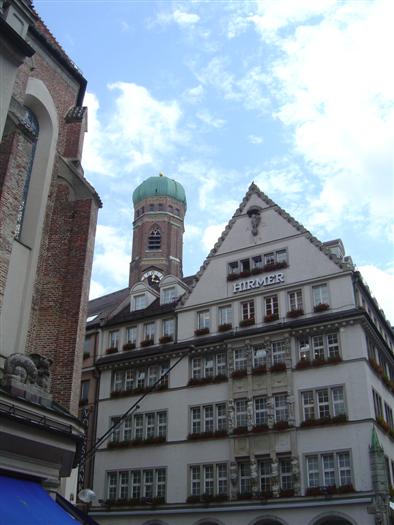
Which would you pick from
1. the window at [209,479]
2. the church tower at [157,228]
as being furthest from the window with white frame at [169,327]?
the church tower at [157,228]

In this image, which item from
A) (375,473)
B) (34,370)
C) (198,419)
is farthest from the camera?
(198,419)

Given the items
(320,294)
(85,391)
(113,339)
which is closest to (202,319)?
(113,339)

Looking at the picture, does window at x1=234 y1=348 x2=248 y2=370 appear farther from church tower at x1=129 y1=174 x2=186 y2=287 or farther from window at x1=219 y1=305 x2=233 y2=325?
church tower at x1=129 y1=174 x2=186 y2=287

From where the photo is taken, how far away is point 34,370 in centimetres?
1354

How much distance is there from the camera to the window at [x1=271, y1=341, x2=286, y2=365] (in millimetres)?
31422

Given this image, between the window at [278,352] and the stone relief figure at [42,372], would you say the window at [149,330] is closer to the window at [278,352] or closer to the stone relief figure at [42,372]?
the window at [278,352]

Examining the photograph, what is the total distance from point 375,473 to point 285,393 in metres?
5.80

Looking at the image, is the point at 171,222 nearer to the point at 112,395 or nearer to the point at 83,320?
the point at 112,395

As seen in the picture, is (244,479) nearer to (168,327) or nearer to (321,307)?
(321,307)

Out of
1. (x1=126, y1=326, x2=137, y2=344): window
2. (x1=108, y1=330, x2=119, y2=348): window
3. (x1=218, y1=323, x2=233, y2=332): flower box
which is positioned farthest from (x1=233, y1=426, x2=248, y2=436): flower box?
(x1=108, y1=330, x2=119, y2=348): window

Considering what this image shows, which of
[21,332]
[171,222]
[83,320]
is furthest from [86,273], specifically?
[171,222]

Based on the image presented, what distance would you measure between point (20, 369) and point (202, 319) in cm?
2257

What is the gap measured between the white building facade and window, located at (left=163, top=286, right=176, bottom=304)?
1.92 feet

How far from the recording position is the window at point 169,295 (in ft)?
127
